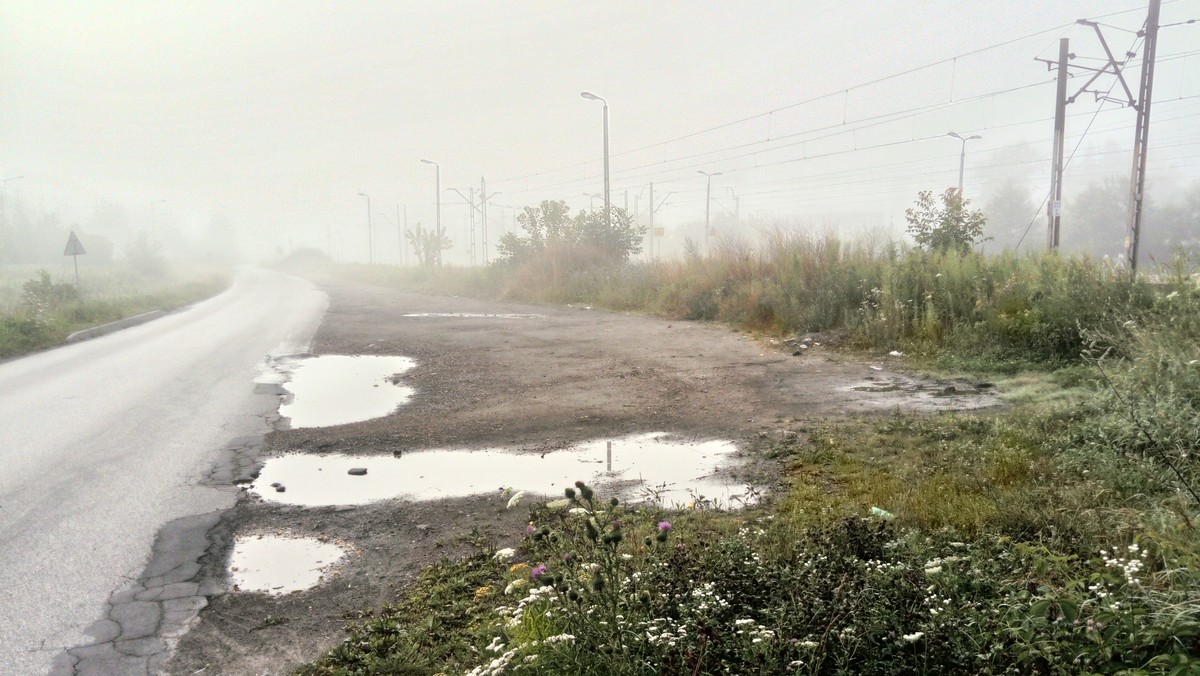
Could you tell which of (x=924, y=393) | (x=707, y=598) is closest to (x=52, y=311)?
(x=924, y=393)

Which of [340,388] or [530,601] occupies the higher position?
[530,601]

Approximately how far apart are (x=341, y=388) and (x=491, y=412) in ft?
9.25

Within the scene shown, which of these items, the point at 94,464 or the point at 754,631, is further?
the point at 94,464

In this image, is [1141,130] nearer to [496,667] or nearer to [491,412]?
[491,412]

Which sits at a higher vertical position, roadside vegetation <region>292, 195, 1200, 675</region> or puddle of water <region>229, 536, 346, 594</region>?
roadside vegetation <region>292, 195, 1200, 675</region>

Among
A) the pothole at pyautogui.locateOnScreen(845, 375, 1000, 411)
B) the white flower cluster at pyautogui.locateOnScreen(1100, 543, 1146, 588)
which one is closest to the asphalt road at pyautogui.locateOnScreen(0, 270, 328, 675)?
the white flower cluster at pyautogui.locateOnScreen(1100, 543, 1146, 588)

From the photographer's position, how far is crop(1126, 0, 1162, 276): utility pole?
16312 mm

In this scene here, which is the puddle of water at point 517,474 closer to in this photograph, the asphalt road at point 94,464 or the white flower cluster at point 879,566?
the asphalt road at point 94,464

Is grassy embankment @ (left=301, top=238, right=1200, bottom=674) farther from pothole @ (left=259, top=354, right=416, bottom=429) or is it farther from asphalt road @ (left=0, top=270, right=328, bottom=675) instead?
pothole @ (left=259, top=354, right=416, bottom=429)

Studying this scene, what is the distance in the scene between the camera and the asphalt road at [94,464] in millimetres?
3641

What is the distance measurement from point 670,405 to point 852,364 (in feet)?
11.4

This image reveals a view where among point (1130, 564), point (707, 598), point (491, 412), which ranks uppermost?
point (1130, 564)

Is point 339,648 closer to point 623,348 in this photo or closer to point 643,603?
point 643,603

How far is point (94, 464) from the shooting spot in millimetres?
6035
